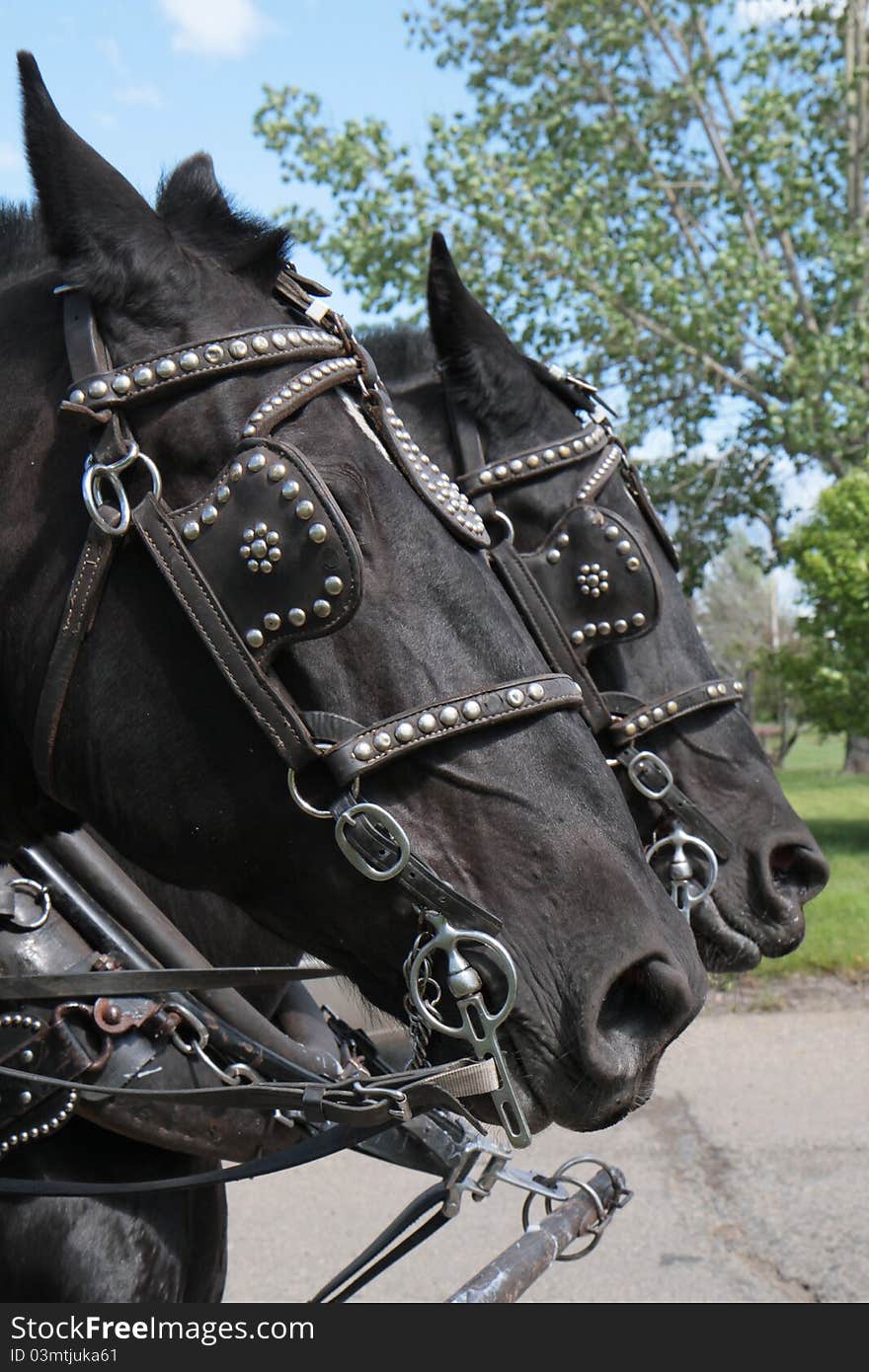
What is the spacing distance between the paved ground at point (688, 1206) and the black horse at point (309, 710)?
2.59 metres

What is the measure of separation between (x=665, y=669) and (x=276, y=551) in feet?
5.43

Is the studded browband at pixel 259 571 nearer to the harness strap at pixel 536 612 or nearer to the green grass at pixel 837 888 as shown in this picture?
the harness strap at pixel 536 612

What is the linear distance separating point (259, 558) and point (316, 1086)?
685 millimetres

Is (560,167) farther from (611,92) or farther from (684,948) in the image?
(684,948)

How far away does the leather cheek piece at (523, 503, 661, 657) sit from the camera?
2.64 meters

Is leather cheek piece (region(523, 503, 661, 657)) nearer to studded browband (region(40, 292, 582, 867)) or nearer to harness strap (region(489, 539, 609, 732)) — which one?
harness strap (region(489, 539, 609, 732))

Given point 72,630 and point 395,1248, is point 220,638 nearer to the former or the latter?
point 72,630

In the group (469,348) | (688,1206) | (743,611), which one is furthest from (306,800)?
(743,611)

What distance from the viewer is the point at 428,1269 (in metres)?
3.77

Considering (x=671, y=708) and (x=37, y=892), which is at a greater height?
(x=37, y=892)

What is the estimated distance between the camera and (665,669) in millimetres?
2822

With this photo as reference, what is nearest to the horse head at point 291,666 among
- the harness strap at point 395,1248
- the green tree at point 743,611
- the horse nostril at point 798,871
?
the harness strap at point 395,1248

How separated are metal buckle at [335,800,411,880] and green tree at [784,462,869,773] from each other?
825cm

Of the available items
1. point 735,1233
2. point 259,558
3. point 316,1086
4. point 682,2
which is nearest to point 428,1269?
point 735,1233
